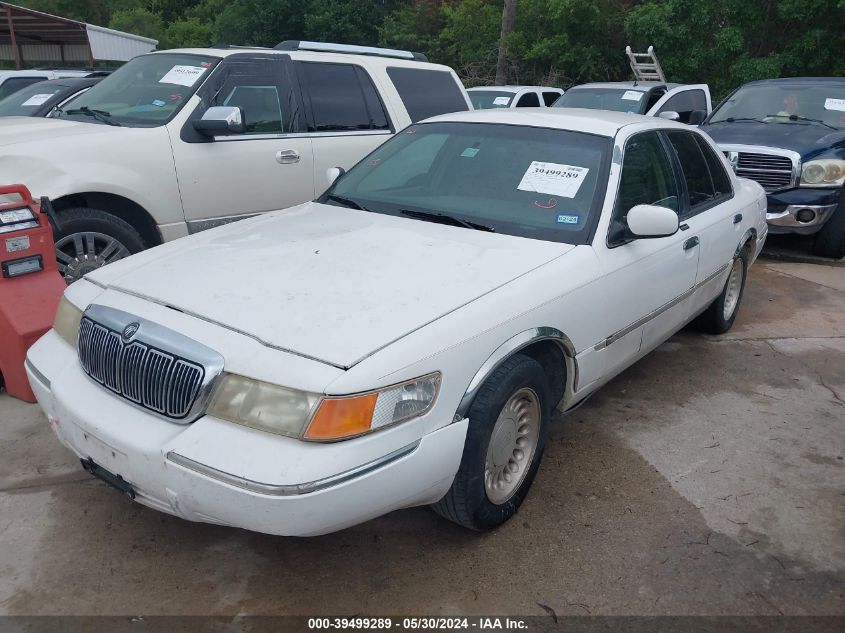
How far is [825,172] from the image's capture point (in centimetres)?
780

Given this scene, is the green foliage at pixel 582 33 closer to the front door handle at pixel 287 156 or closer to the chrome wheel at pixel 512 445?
the front door handle at pixel 287 156

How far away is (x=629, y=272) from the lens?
3662mm

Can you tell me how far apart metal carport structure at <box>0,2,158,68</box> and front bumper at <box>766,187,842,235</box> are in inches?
740

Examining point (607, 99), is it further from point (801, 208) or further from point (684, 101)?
point (801, 208)

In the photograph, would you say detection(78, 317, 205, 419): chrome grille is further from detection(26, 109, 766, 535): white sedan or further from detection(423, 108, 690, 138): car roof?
detection(423, 108, 690, 138): car roof

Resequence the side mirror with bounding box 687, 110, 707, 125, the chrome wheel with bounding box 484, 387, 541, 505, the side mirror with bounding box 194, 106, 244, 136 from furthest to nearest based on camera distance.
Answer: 1. the side mirror with bounding box 687, 110, 707, 125
2. the side mirror with bounding box 194, 106, 244, 136
3. the chrome wheel with bounding box 484, 387, 541, 505

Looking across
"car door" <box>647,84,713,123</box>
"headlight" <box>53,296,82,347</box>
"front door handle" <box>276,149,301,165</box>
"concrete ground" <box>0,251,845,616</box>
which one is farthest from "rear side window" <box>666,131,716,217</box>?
"car door" <box>647,84,713,123</box>

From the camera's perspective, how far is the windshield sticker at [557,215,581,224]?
3580 millimetres

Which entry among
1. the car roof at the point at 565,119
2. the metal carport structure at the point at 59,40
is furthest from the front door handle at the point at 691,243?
the metal carport structure at the point at 59,40

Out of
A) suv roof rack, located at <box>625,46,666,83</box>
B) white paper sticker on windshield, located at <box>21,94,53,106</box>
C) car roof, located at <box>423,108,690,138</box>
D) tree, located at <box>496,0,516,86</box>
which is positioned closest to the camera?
car roof, located at <box>423,108,690,138</box>

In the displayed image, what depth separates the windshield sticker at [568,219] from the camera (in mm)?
3580

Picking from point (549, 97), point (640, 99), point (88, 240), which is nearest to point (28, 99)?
point (88, 240)

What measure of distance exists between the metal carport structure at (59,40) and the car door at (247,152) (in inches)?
706

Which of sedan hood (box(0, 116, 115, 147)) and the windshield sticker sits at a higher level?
sedan hood (box(0, 116, 115, 147))
